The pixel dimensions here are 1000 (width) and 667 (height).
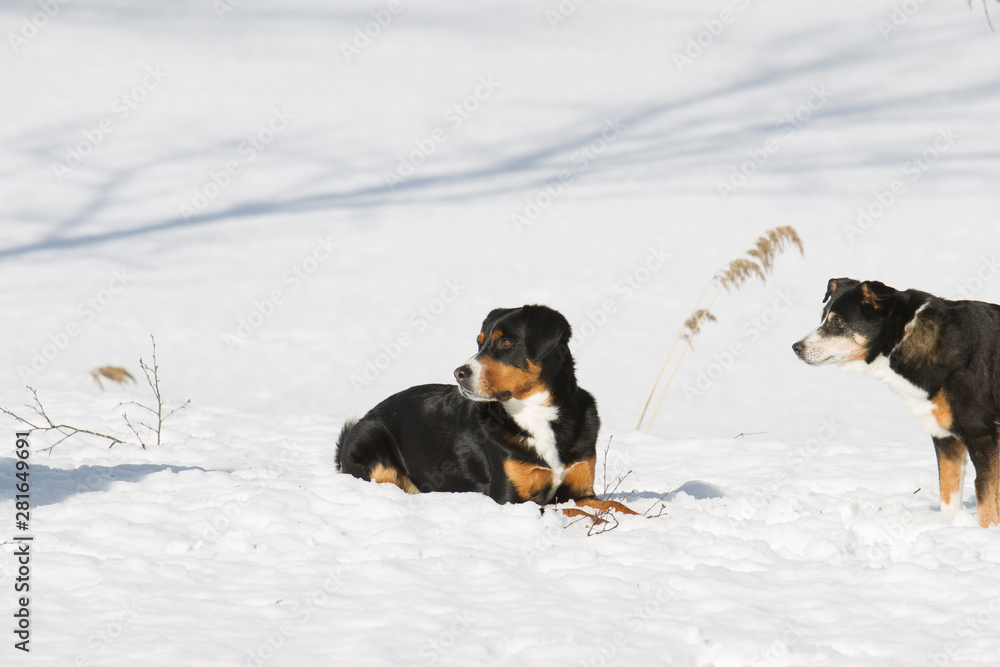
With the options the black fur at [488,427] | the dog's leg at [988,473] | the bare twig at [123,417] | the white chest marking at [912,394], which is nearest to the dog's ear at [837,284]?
the white chest marking at [912,394]

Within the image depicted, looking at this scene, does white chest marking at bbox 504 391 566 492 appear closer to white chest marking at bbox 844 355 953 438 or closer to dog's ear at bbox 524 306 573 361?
→ dog's ear at bbox 524 306 573 361

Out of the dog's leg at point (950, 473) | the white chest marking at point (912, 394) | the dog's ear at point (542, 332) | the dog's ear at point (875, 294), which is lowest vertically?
the dog's leg at point (950, 473)

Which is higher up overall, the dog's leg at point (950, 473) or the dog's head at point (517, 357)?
the dog's head at point (517, 357)

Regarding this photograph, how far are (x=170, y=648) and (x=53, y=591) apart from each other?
3.25 feet

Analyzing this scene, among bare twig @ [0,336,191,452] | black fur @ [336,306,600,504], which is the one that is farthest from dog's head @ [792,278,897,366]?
bare twig @ [0,336,191,452]

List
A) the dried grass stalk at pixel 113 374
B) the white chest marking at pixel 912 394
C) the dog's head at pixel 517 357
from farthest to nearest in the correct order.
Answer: the dried grass stalk at pixel 113 374
the white chest marking at pixel 912 394
the dog's head at pixel 517 357

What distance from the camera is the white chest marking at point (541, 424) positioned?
17.8ft

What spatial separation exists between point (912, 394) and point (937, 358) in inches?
11.5

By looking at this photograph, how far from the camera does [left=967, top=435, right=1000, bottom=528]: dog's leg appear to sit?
17.2ft

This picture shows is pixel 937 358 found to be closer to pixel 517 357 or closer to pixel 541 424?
pixel 541 424

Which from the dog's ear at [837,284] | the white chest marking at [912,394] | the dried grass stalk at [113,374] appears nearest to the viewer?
the white chest marking at [912,394]

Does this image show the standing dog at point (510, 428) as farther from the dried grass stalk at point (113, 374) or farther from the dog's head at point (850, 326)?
the dried grass stalk at point (113, 374)

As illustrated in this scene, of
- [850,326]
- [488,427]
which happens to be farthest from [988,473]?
[488,427]

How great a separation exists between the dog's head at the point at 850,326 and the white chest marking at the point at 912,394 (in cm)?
7
